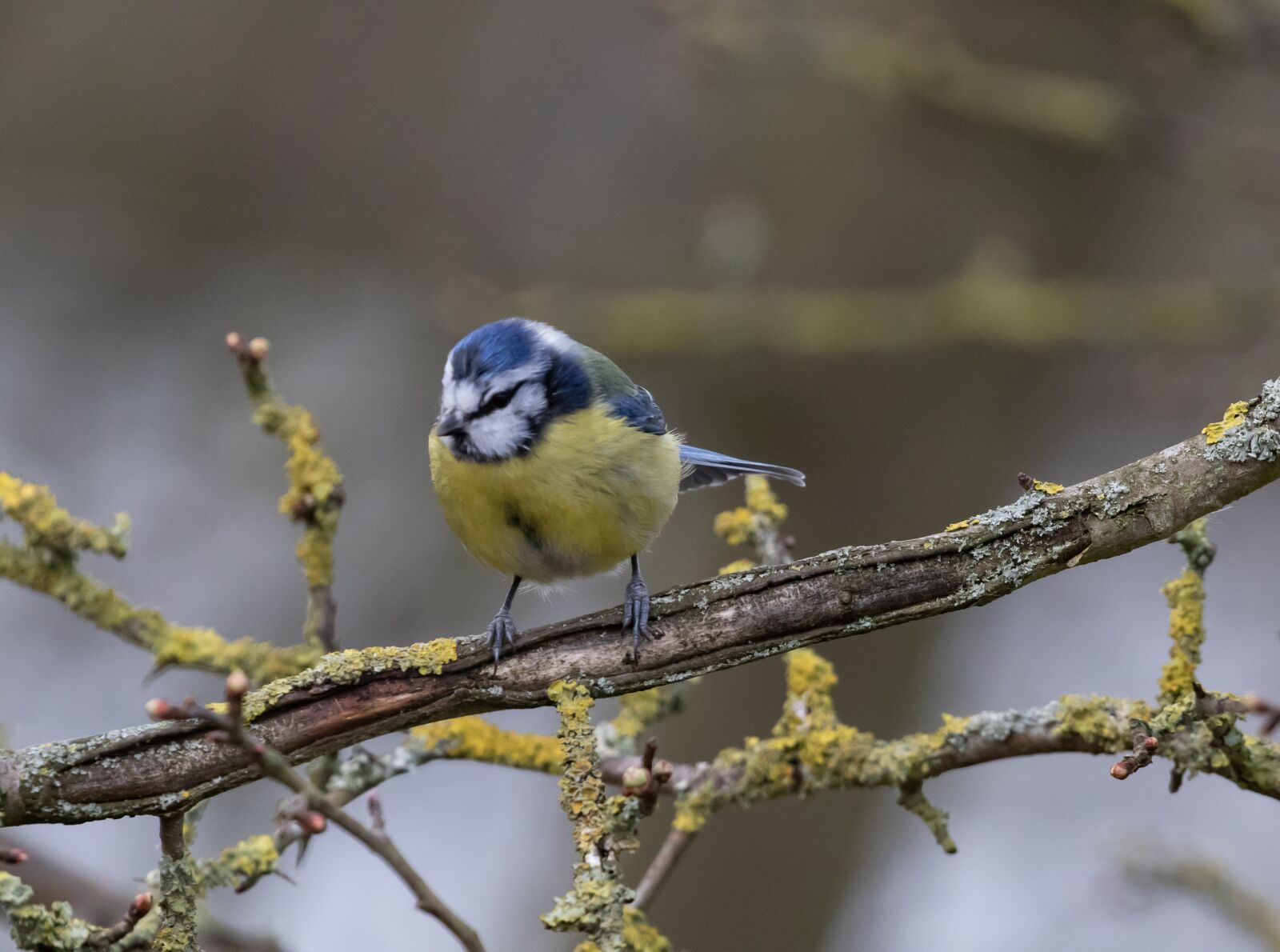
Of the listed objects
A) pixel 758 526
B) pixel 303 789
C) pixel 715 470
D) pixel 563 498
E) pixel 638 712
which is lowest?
pixel 303 789

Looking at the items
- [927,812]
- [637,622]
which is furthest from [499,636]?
[927,812]

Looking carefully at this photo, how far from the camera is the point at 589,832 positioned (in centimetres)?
172

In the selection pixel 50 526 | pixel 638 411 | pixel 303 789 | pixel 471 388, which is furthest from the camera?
pixel 638 411

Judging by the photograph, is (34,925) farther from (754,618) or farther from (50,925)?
(754,618)

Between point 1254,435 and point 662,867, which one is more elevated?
point 1254,435

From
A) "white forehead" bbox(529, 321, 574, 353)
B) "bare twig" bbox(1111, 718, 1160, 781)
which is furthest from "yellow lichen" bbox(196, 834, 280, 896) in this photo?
"bare twig" bbox(1111, 718, 1160, 781)

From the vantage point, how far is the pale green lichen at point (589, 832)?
1610 millimetres

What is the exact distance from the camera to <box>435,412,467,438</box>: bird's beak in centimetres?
267

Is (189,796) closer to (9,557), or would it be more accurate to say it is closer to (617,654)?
(617,654)

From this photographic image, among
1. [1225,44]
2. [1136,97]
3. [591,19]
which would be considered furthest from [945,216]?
[591,19]

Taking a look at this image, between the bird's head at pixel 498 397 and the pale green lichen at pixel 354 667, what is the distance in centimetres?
70

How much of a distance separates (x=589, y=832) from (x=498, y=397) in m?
1.22

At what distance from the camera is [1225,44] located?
11.5 feet

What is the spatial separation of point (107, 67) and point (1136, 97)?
4.45 meters
